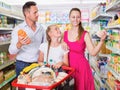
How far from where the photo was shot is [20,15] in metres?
6.00

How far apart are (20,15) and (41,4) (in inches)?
25.6

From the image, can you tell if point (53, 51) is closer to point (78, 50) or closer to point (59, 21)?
point (78, 50)

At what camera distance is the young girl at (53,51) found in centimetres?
255

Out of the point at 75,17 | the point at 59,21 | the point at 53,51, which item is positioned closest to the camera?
the point at 53,51

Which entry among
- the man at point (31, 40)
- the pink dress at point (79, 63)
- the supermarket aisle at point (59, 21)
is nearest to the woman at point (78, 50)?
the pink dress at point (79, 63)

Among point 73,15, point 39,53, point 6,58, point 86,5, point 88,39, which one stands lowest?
point 6,58

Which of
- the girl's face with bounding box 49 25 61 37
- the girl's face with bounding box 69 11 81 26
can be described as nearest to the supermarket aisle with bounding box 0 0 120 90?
the girl's face with bounding box 69 11 81 26

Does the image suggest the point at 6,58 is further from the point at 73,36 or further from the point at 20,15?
the point at 73,36

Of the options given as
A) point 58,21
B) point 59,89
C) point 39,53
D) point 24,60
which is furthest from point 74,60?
point 58,21

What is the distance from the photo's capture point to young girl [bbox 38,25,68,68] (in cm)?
255

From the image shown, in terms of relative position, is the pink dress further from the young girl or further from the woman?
the young girl

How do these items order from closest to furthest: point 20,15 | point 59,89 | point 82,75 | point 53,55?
point 59,89
point 53,55
point 82,75
point 20,15

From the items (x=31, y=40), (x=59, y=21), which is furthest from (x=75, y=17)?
(x=59, y=21)

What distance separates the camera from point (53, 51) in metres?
2.58
